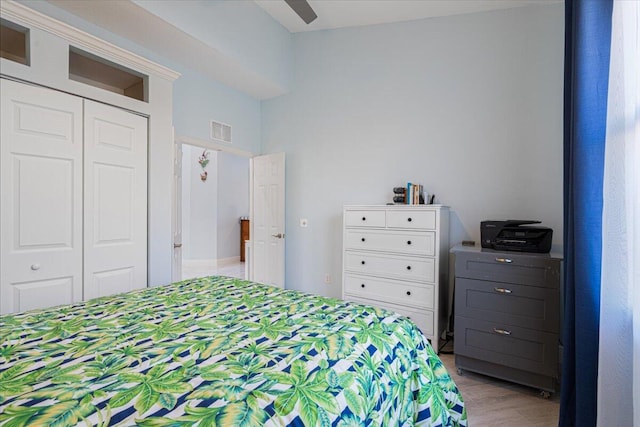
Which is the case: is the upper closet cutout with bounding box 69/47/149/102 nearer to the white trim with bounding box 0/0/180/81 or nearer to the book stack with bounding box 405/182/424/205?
the white trim with bounding box 0/0/180/81

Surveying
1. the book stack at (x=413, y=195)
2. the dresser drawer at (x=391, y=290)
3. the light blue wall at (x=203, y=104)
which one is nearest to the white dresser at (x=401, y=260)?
the dresser drawer at (x=391, y=290)

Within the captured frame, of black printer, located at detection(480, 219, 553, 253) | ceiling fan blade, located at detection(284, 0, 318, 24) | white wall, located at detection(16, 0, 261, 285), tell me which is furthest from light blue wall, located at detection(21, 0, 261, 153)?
black printer, located at detection(480, 219, 553, 253)

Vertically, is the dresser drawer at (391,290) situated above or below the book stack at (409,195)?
below

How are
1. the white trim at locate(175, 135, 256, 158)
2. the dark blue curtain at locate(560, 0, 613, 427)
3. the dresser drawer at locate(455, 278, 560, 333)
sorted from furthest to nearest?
the white trim at locate(175, 135, 256, 158) < the dresser drawer at locate(455, 278, 560, 333) < the dark blue curtain at locate(560, 0, 613, 427)

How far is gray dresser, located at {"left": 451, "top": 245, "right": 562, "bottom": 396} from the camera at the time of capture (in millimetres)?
2041

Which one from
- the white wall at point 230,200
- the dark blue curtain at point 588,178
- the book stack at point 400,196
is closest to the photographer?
the dark blue curtain at point 588,178

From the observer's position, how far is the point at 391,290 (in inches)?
117

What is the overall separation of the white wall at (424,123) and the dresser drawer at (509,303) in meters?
0.88

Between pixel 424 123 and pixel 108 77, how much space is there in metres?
2.97

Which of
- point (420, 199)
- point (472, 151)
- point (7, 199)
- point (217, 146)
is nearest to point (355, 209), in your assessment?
point (420, 199)

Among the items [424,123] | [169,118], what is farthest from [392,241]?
[169,118]

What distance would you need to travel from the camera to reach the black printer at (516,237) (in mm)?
2213

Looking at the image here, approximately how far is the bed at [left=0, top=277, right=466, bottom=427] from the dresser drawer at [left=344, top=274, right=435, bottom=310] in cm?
145

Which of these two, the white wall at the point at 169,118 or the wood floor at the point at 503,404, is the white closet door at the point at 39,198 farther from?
the wood floor at the point at 503,404
